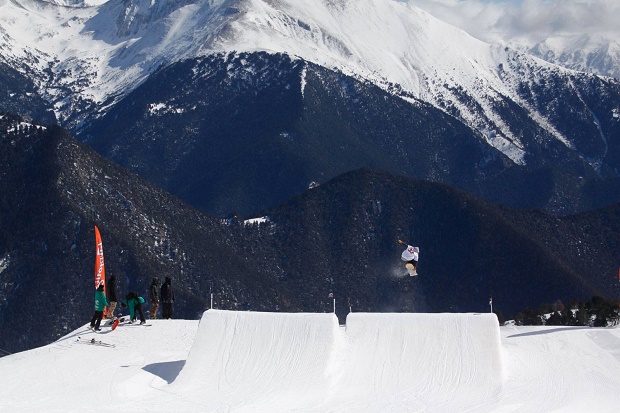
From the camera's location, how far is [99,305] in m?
59.8

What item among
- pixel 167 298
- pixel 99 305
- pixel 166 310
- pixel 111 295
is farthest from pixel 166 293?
pixel 99 305

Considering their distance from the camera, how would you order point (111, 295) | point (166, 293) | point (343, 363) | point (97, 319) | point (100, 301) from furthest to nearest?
point (166, 293)
point (111, 295)
point (97, 319)
point (100, 301)
point (343, 363)

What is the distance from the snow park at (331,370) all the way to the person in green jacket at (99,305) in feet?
5.52

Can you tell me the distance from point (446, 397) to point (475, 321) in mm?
5068

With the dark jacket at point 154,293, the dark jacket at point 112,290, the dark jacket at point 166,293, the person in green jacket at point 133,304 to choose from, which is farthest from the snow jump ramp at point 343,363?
the dark jacket at point 154,293

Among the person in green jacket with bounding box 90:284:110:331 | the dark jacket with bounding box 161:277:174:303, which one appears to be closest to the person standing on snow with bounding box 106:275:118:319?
the person in green jacket with bounding box 90:284:110:331

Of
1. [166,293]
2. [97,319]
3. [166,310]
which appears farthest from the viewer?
[166,310]

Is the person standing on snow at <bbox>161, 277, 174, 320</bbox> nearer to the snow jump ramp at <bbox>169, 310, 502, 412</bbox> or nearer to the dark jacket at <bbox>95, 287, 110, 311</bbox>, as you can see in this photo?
the dark jacket at <bbox>95, 287, 110, 311</bbox>

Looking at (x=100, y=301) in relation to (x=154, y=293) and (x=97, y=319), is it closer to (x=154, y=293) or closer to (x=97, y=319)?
(x=97, y=319)

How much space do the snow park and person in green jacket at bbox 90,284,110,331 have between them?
1.68m

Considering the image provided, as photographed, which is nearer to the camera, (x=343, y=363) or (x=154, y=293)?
(x=343, y=363)

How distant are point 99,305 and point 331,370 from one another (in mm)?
12704

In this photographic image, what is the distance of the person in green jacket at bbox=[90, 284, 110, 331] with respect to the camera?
59.7m

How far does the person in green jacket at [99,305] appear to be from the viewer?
196ft
